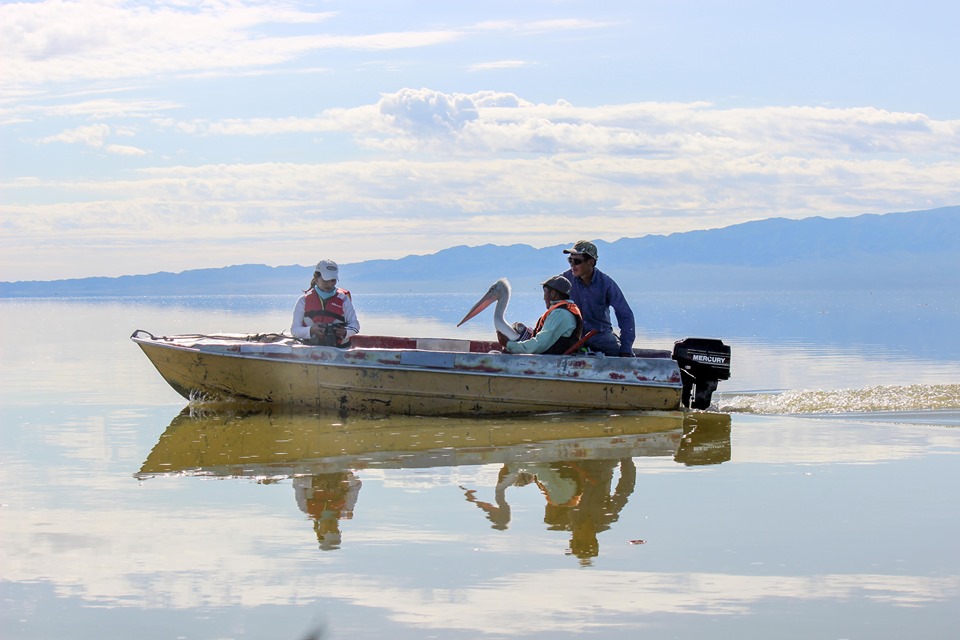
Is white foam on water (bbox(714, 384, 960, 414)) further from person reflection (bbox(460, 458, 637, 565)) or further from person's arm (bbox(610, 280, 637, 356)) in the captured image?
person reflection (bbox(460, 458, 637, 565))

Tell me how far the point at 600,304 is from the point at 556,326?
2.05 ft

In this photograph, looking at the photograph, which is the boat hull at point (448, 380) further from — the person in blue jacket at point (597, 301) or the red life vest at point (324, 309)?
the red life vest at point (324, 309)

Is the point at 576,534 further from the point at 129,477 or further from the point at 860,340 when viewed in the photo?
the point at 860,340

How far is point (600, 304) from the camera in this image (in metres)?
14.1

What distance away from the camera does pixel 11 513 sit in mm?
8859

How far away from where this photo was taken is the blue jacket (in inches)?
549

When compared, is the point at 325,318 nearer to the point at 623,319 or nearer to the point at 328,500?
the point at 623,319

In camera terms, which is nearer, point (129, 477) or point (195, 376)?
point (129, 477)

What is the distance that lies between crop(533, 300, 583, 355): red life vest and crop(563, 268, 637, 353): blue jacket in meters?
0.22

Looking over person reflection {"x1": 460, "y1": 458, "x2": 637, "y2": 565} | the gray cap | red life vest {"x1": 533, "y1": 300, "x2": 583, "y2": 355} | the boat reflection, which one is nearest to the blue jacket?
red life vest {"x1": 533, "y1": 300, "x2": 583, "y2": 355}

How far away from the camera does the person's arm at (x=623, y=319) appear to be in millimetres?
13930

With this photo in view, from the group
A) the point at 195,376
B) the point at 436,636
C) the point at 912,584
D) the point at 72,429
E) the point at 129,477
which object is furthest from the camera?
the point at 195,376

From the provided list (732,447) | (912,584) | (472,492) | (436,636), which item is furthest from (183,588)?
(732,447)

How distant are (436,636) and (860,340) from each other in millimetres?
31504
